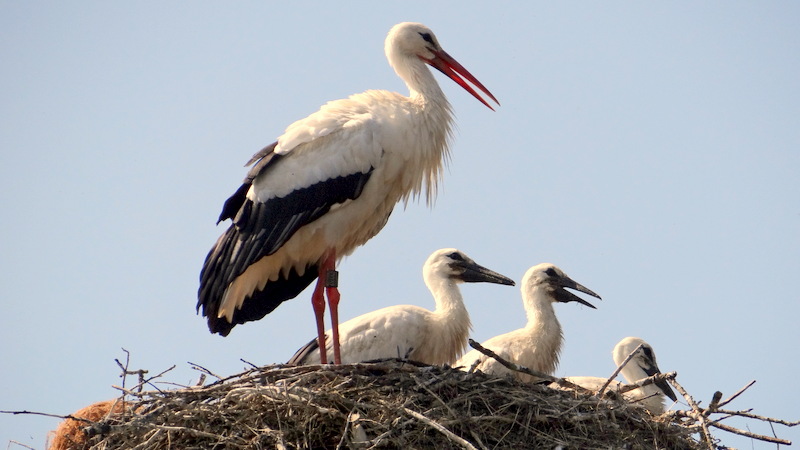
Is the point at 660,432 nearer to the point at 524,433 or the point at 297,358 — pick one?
the point at 524,433

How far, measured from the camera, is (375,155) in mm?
7758

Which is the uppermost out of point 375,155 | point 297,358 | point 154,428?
point 375,155

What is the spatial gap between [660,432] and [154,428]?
248cm

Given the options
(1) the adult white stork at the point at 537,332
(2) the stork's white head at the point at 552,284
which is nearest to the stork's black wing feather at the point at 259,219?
(1) the adult white stork at the point at 537,332

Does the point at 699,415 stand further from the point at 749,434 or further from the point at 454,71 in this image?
the point at 454,71

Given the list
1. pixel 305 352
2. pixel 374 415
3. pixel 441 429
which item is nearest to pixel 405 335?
pixel 305 352

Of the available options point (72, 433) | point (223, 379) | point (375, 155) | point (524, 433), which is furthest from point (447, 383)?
point (72, 433)

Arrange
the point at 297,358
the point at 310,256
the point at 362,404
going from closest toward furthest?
the point at 362,404 < the point at 310,256 < the point at 297,358

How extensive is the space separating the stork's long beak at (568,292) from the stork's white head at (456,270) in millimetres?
409

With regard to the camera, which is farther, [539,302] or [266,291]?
[539,302]

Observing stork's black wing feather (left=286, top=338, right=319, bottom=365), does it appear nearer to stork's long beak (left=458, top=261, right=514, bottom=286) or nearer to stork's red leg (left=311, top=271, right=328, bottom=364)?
stork's red leg (left=311, top=271, right=328, bottom=364)

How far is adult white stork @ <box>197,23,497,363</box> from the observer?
774 centimetres

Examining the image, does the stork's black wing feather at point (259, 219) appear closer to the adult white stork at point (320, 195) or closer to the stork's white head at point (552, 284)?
the adult white stork at point (320, 195)

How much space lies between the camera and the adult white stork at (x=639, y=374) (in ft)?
28.8
